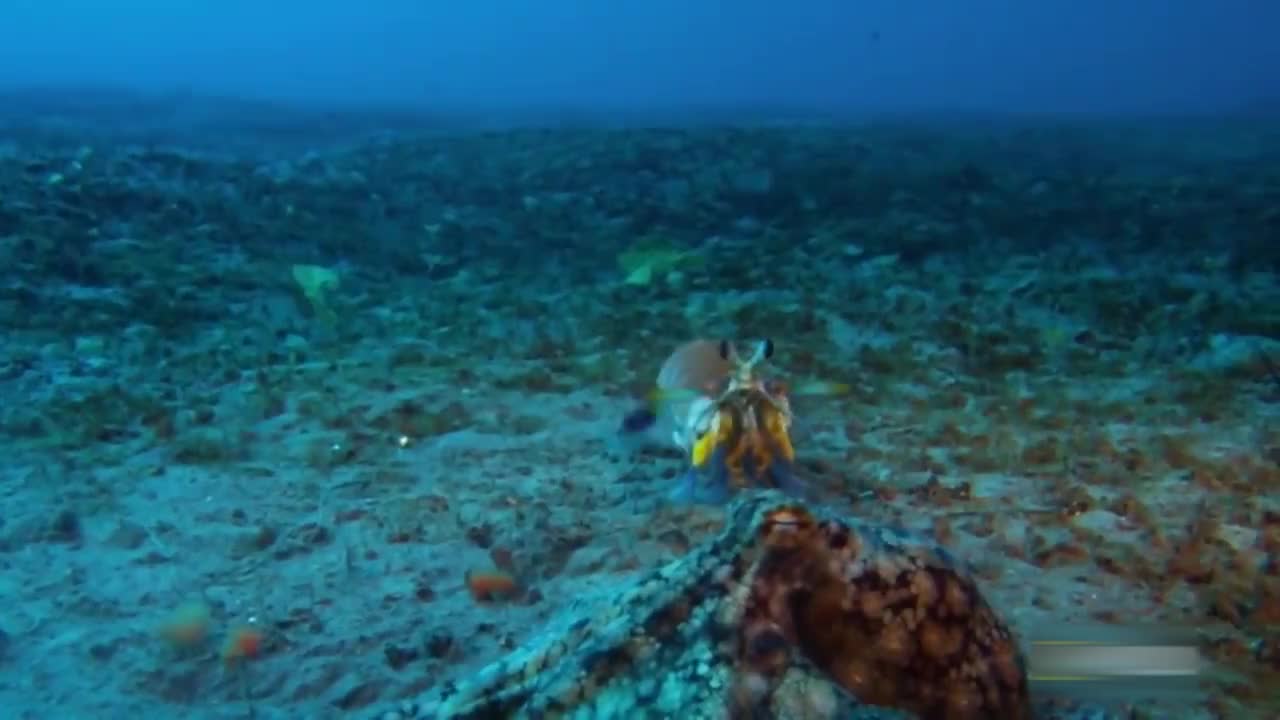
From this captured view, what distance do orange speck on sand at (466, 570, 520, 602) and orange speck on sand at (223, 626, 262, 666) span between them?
2.81ft

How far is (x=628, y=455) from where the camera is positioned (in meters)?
6.64

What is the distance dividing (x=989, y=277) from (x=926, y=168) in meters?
8.08

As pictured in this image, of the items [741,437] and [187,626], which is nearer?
[187,626]

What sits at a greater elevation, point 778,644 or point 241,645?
point 778,644

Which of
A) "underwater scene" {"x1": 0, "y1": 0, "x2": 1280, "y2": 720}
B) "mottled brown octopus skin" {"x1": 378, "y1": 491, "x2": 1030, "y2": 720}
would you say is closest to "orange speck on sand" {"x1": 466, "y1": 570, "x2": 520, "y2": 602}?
"underwater scene" {"x1": 0, "y1": 0, "x2": 1280, "y2": 720}

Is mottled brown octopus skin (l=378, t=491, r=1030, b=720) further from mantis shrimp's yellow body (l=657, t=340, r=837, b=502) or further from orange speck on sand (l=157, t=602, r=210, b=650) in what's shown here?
mantis shrimp's yellow body (l=657, t=340, r=837, b=502)

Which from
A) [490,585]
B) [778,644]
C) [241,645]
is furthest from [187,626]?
[778,644]

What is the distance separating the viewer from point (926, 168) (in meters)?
19.2

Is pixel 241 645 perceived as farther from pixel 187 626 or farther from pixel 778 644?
pixel 778 644

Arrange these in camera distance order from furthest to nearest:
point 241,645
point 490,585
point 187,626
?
point 490,585 → point 187,626 → point 241,645

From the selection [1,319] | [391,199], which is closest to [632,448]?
[1,319]

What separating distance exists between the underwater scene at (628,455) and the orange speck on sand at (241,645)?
0.02 meters

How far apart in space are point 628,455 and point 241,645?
8.78 feet

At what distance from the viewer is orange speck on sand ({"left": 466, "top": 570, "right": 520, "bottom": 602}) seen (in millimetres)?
4824
